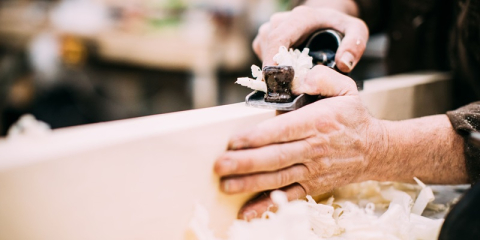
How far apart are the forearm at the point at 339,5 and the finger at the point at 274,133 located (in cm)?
69

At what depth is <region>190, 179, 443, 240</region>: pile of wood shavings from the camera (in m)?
0.49

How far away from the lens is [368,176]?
0.68 m

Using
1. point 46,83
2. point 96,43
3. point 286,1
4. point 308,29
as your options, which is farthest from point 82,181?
point 96,43

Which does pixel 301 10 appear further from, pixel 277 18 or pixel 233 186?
pixel 233 186

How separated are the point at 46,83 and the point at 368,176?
2.58 m

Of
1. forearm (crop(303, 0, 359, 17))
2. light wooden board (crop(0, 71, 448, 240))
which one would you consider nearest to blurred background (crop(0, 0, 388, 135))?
forearm (crop(303, 0, 359, 17))

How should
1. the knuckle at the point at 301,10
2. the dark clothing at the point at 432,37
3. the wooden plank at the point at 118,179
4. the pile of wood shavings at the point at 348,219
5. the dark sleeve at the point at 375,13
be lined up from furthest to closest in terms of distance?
1. the dark sleeve at the point at 375,13
2. the dark clothing at the point at 432,37
3. the knuckle at the point at 301,10
4. the pile of wood shavings at the point at 348,219
5. the wooden plank at the point at 118,179

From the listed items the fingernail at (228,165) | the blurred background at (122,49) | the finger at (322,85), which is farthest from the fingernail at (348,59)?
the blurred background at (122,49)

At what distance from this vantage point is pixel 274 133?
0.51 meters

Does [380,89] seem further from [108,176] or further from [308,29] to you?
[108,176]

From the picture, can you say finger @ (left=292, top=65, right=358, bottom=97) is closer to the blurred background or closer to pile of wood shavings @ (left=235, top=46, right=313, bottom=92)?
pile of wood shavings @ (left=235, top=46, right=313, bottom=92)

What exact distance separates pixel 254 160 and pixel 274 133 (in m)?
0.05

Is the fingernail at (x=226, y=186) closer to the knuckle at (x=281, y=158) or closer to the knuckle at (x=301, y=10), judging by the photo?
the knuckle at (x=281, y=158)

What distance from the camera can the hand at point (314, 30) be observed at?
0.75 meters
